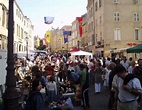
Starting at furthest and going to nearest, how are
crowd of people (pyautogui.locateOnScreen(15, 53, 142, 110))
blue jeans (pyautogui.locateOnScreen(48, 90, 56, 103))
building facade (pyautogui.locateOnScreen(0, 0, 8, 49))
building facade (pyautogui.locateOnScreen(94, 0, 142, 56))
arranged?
building facade (pyautogui.locateOnScreen(94, 0, 142, 56)), building facade (pyautogui.locateOnScreen(0, 0, 8, 49)), blue jeans (pyautogui.locateOnScreen(48, 90, 56, 103)), crowd of people (pyautogui.locateOnScreen(15, 53, 142, 110))

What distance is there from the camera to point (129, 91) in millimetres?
4309

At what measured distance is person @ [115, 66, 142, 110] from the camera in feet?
14.0

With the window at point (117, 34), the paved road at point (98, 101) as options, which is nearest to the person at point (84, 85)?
the paved road at point (98, 101)

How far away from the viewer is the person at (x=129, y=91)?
427 centimetres

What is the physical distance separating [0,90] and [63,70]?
19.1ft

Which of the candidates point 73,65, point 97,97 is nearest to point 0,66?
point 97,97

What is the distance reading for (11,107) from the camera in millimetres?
5660

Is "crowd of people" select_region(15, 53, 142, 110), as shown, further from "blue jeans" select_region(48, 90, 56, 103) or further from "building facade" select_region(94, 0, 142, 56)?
"building facade" select_region(94, 0, 142, 56)

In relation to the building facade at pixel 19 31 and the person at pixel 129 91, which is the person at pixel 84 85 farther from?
the building facade at pixel 19 31

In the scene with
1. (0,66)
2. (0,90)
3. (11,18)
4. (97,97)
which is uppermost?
(11,18)

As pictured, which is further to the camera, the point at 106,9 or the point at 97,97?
the point at 106,9

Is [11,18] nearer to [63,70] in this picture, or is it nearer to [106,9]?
[63,70]

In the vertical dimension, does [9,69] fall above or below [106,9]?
below

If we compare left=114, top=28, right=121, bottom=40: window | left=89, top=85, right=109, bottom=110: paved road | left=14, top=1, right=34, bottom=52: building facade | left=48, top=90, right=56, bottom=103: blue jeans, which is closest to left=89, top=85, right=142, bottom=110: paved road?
left=89, top=85, right=109, bottom=110: paved road
